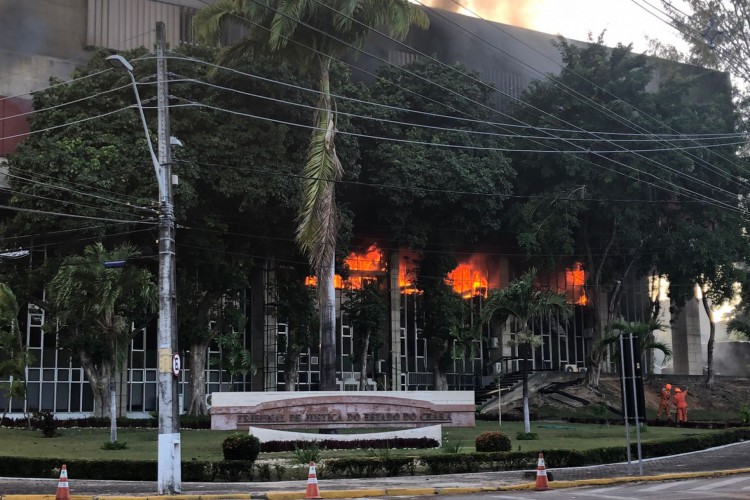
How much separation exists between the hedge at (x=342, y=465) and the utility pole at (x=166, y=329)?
5.93 feet

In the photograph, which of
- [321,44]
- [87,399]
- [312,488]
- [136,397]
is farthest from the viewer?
[136,397]

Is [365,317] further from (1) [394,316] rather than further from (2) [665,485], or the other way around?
(2) [665,485]

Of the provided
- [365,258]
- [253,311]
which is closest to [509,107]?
[365,258]

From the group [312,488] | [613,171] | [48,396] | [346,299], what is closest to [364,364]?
[346,299]

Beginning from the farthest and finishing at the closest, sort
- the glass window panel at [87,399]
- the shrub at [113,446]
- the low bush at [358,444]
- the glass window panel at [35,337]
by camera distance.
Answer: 1. the glass window panel at [87,399]
2. the glass window panel at [35,337]
3. the shrub at [113,446]
4. the low bush at [358,444]

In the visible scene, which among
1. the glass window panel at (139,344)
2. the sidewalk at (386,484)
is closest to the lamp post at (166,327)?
the sidewalk at (386,484)

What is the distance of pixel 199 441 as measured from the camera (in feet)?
95.0

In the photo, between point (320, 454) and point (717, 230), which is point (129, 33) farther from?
point (717, 230)

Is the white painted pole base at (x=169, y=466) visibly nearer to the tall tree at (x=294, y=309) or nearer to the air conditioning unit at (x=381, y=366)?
the tall tree at (x=294, y=309)

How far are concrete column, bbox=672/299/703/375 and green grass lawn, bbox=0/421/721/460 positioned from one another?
1211 inches

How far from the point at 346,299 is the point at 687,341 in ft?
94.7

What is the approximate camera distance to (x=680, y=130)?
165ft

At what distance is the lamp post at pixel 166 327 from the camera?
17.5 m

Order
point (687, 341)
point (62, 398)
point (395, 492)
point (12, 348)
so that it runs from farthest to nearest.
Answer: point (687, 341), point (62, 398), point (12, 348), point (395, 492)
